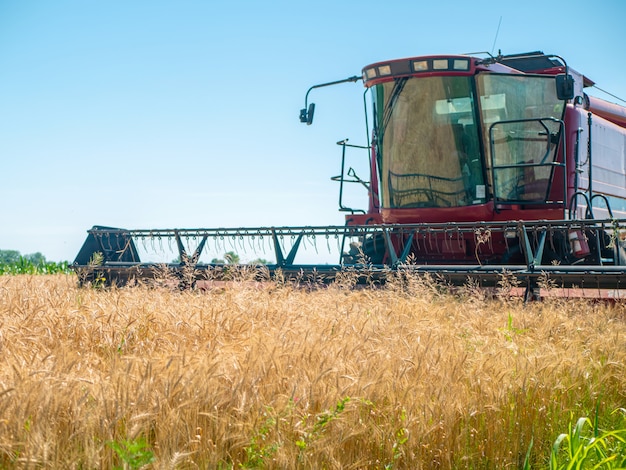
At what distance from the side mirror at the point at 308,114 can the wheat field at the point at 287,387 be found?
382cm

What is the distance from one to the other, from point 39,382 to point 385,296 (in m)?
3.62

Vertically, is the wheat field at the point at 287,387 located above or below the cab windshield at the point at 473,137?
below

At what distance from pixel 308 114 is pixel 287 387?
5.72 meters

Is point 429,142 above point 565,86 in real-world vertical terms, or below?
below

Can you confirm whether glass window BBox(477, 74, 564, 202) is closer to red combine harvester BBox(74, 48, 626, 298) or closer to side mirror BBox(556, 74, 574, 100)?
red combine harvester BBox(74, 48, 626, 298)

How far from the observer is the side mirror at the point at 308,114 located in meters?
7.98

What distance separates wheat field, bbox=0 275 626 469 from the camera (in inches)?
84.8

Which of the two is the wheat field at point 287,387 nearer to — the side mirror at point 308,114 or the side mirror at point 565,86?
the side mirror at point 565,86

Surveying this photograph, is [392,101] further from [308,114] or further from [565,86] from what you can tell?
[565,86]

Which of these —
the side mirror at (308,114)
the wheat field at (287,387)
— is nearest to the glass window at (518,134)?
the side mirror at (308,114)

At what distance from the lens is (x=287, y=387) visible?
267cm

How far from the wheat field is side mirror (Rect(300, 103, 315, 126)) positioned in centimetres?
382

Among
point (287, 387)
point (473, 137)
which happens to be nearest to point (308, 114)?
point (473, 137)

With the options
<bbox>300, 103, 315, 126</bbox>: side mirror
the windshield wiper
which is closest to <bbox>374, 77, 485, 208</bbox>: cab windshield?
the windshield wiper
